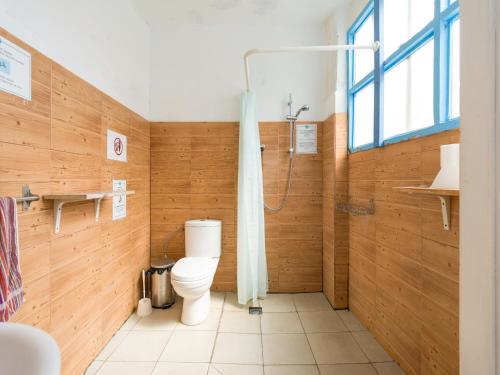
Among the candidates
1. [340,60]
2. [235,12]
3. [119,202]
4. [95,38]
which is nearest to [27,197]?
[119,202]

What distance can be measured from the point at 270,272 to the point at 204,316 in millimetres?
790

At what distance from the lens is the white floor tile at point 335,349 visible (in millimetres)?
1632

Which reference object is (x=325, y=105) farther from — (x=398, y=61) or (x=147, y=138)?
(x=147, y=138)

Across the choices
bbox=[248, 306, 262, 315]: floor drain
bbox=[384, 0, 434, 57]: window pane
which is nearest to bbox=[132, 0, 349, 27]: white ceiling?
bbox=[384, 0, 434, 57]: window pane

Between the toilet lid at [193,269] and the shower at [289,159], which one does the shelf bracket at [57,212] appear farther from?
the shower at [289,159]

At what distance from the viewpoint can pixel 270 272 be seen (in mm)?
2578

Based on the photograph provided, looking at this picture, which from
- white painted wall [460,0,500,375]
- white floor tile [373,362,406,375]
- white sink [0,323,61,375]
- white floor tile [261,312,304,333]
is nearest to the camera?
white sink [0,323,61,375]

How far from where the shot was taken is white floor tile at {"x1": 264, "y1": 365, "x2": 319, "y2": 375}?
1.53m

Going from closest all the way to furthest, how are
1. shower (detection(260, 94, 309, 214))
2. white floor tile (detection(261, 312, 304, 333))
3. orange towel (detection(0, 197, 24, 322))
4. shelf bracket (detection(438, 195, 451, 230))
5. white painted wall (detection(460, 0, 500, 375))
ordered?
white painted wall (detection(460, 0, 500, 375)) < orange towel (detection(0, 197, 24, 322)) < shelf bracket (detection(438, 195, 451, 230)) < white floor tile (detection(261, 312, 304, 333)) < shower (detection(260, 94, 309, 214))

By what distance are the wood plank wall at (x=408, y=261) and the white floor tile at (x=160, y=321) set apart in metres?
1.52

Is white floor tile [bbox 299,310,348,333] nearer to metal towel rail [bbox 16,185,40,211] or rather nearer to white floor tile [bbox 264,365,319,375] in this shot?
white floor tile [bbox 264,365,319,375]

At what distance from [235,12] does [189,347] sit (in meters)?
2.78

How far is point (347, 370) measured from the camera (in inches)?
60.8

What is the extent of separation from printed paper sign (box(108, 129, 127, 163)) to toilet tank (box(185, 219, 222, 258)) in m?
0.81
